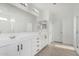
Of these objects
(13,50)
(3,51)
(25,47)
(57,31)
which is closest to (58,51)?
(57,31)

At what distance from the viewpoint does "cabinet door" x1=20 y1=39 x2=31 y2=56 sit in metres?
1.59

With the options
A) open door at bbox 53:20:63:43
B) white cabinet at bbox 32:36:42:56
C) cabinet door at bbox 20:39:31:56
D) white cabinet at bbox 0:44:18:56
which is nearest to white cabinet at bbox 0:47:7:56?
white cabinet at bbox 0:44:18:56

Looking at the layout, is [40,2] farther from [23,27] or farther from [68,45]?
[68,45]

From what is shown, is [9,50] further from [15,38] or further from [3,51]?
Answer: [15,38]

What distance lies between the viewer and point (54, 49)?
166 centimetres

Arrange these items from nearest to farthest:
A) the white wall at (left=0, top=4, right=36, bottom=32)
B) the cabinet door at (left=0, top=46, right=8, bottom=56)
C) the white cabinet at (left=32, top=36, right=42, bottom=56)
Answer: the cabinet door at (left=0, top=46, right=8, bottom=56), the white wall at (left=0, top=4, right=36, bottom=32), the white cabinet at (left=32, top=36, right=42, bottom=56)

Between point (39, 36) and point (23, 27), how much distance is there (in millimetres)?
358

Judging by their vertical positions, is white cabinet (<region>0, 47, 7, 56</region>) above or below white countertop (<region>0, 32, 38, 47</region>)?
below

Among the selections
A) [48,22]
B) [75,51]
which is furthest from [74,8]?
[75,51]

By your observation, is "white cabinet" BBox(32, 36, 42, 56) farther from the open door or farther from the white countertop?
the open door

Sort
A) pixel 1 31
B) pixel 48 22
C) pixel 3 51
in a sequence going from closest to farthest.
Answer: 1. pixel 3 51
2. pixel 1 31
3. pixel 48 22

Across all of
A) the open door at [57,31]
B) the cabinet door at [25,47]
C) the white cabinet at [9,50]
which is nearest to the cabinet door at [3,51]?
the white cabinet at [9,50]

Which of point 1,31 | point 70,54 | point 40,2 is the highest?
point 40,2

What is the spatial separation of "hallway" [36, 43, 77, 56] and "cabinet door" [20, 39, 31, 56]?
0.21 m
